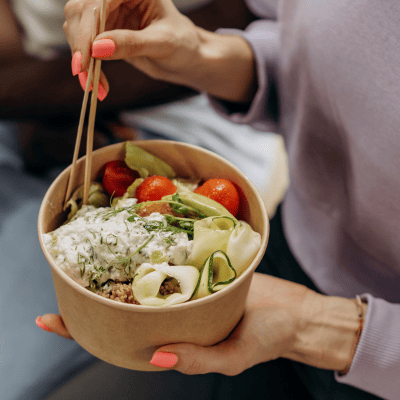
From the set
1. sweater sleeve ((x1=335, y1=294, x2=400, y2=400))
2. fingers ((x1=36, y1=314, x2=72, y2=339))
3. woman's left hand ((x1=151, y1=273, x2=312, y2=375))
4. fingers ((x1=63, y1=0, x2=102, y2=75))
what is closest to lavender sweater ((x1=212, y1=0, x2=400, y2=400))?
sweater sleeve ((x1=335, y1=294, x2=400, y2=400))

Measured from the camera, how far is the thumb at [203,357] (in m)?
0.61

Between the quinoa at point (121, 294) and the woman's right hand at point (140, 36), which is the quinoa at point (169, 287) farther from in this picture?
the woman's right hand at point (140, 36)

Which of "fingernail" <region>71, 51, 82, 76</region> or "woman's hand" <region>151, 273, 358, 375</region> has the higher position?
"fingernail" <region>71, 51, 82, 76</region>

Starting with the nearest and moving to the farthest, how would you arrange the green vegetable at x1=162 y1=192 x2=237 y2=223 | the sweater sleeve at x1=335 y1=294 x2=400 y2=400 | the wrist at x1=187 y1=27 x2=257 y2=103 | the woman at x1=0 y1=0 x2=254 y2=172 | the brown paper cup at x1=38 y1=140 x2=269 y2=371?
the brown paper cup at x1=38 y1=140 x2=269 y2=371, the green vegetable at x1=162 y1=192 x2=237 y2=223, the sweater sleeve at x1=335 y1=294 x2=400 y2=400, the wrist at x1=187 y1=27 x2=257 y2=103, the woman at x1=0 y1=0 x2=254 y2=172

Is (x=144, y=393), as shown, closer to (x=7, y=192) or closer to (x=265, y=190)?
(x=7, y=192)

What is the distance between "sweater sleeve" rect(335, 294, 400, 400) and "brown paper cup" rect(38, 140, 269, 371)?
0.29 meters

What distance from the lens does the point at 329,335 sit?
0.82 m

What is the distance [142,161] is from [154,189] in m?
0.08

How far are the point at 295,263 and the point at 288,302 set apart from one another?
1.05 feet

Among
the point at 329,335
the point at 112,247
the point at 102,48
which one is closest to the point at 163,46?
the point at 102,48

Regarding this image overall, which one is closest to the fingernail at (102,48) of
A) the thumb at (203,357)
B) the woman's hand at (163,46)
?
the woman's hand at (163,46)

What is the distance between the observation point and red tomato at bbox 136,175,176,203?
669 mm

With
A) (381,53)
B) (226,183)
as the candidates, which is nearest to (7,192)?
(226,183)

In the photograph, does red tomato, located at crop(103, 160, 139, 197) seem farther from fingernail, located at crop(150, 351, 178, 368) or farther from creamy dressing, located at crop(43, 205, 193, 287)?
fingernail, located at crop(150, 351, 178, 368)
